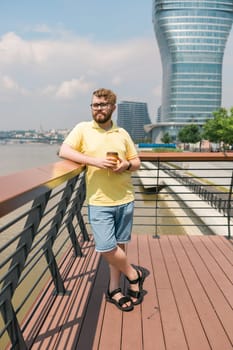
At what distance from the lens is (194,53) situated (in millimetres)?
100938

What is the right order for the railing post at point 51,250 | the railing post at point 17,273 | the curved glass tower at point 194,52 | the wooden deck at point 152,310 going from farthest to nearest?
1. the curved glass tower at point 194,52
2. the railing post at point 51,250
3. the wooden deck at point 152,310
4. the railing post at point 17,273

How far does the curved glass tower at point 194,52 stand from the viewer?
101312mm

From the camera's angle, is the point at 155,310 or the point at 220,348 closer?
the point at 220,348

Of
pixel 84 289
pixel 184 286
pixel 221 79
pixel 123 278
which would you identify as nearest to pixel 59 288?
pixel 84 289

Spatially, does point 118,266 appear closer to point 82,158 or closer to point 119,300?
point 119,300

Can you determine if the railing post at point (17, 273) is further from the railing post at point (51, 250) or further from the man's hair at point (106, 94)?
the man's hair at point (106, 94)

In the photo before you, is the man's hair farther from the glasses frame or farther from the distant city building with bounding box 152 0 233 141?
the distant city building with bounding box 152 0 233 141

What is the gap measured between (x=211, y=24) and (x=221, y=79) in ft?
55.9

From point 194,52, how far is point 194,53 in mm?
305

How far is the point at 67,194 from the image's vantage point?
3.16 m

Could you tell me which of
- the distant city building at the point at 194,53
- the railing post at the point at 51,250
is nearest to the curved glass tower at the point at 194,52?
the distant city building at the point at 194,53

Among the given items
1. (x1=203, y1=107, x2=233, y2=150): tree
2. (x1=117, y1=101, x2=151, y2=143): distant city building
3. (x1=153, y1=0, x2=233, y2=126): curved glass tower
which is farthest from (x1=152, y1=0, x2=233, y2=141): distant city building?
(x1=117, y1=101, x2=151, y2=143): distant city building

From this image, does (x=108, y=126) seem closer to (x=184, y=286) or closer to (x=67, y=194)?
(x=67, y=194)

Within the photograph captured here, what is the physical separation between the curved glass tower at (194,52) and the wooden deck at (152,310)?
101 meters
